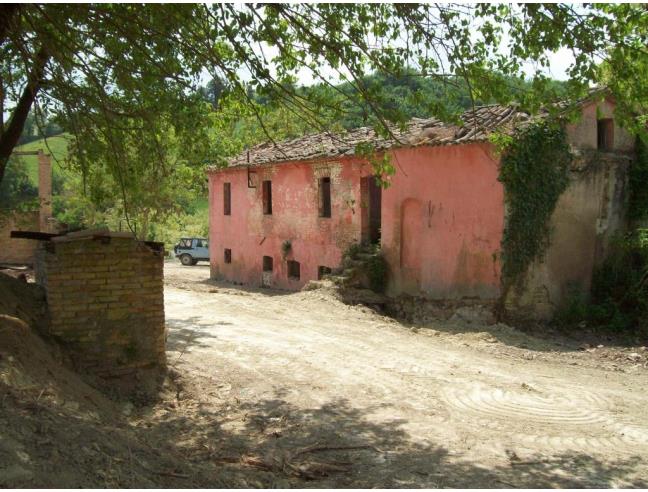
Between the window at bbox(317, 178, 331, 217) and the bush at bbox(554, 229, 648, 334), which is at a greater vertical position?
the window at bbox(317, 178, 331, 217)

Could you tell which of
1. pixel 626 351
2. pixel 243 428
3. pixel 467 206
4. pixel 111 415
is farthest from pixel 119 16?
pixel 626 351

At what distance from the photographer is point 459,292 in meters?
14.6

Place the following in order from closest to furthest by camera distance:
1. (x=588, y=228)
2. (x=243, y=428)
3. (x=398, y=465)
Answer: (x=398, y=465)
(x=243, y=428)
(x=588, y=228)

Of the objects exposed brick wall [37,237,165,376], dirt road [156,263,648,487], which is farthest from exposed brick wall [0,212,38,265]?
exposed brick wall [37,237,165,376]

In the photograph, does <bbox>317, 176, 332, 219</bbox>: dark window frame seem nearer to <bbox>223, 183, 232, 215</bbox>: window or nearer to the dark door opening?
the dark door opening

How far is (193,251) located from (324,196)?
16.9 meters

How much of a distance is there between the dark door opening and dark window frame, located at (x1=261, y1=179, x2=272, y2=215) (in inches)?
166

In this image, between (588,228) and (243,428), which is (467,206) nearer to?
(588,228)

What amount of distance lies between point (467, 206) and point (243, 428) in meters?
9.26

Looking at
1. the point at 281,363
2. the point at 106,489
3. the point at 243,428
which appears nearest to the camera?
the point at 106,489

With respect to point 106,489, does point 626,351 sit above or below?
below

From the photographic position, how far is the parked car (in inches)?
1351

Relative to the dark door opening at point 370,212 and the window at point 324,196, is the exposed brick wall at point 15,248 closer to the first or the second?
the window at point 324,196

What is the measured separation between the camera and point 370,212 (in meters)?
18.8
